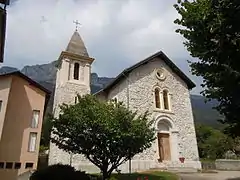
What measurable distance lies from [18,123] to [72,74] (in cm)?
1257

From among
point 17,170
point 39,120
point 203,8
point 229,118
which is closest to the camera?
point 203,8

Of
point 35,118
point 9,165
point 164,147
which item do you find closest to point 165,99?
point 164,147

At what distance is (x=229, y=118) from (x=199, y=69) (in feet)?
7.64

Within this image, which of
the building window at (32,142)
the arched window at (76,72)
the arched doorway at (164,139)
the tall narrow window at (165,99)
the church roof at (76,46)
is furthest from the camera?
the church roof at (76,46)

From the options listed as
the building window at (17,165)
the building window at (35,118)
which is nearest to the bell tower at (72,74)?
the building window at (35,118)

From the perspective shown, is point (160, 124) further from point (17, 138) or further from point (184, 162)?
point (17, 138)

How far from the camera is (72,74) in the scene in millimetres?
30859

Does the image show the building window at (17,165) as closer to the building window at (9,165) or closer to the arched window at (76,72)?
the building window at (9,165)

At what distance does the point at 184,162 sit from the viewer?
25672 mm

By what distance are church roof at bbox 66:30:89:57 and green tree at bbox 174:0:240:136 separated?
924 inches

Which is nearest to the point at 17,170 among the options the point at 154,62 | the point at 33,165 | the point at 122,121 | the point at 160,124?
the point at 33,165

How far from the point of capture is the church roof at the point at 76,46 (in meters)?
32.7

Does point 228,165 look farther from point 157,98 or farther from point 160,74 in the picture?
point 160,74

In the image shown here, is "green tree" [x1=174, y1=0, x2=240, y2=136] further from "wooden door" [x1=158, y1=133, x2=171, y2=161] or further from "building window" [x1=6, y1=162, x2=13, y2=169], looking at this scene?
"wooden door" [x1=158, y1=133, x2=171, y2=161]
